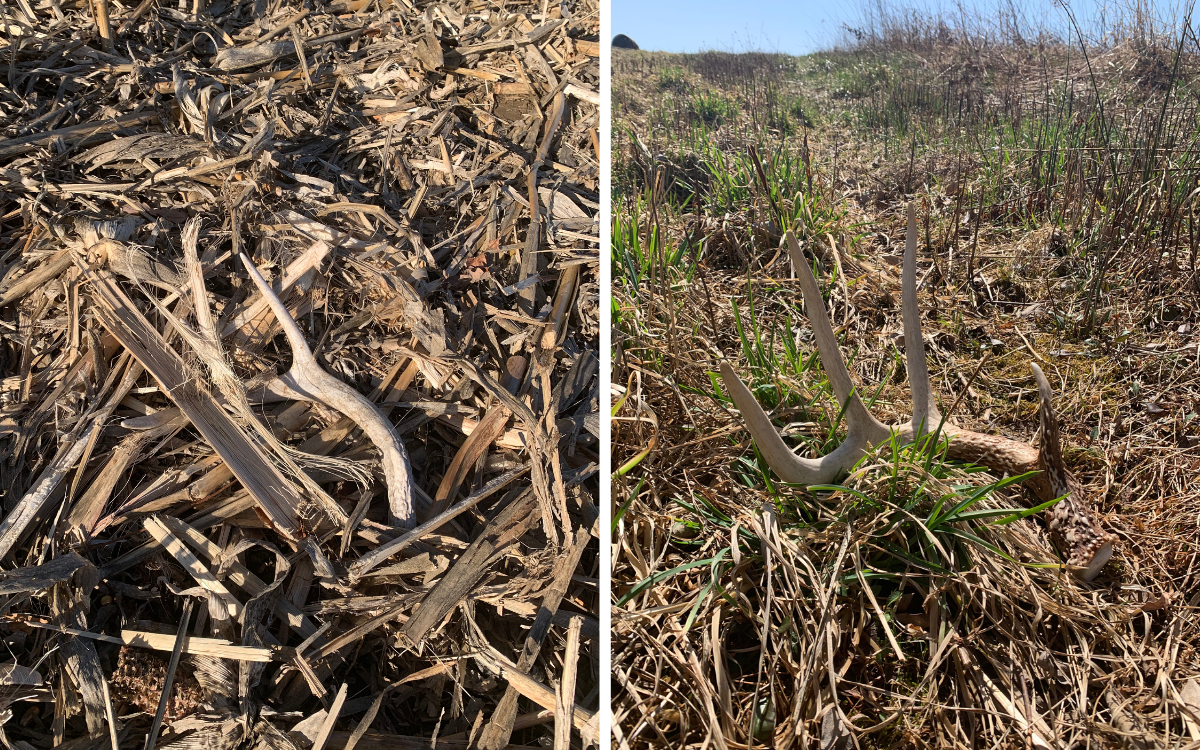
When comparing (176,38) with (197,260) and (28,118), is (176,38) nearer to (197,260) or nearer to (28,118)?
(28,118)

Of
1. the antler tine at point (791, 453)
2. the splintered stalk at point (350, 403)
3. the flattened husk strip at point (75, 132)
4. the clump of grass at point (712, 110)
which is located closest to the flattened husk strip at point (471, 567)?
the splintered stalk at point (350, 403)

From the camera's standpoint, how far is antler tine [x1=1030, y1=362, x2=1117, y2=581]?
1427mm

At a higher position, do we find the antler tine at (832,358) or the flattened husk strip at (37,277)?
the flattened husk strip at (37,277)

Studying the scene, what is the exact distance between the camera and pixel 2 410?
123 cm

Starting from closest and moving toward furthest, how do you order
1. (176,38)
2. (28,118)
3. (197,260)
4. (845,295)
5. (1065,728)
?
(1065,728)
(197,260)
(28,118)
(176,38)
(845,295)

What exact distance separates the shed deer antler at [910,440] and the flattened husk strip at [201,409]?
81cm

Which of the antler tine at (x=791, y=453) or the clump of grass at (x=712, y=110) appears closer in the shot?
the antler tine at (x=791, y=453)

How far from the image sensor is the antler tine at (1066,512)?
1.43 meters

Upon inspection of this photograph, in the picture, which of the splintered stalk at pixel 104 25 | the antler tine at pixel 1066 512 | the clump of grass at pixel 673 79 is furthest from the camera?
the clump of grass at pixel 673 79

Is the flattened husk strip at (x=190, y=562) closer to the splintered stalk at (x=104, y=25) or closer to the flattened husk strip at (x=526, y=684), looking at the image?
the flattened husk strip at (x=526, y=684)

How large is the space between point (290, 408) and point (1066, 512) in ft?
4.97

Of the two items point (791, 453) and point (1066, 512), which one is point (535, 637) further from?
point (1066, 512)

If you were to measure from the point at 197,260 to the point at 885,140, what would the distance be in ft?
11.6

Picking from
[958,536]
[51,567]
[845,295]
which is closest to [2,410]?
[51,567]
